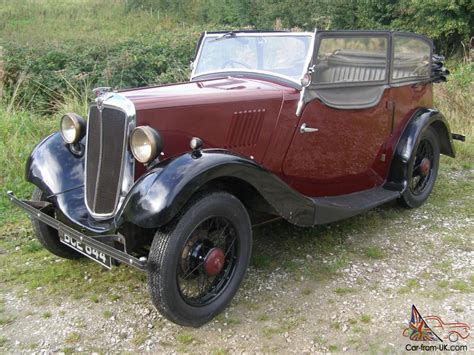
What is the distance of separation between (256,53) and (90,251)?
2064mm

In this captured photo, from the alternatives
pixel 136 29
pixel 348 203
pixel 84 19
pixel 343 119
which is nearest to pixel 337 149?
pixel 343 119

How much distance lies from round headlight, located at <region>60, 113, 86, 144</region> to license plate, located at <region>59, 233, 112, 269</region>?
2.35 feet

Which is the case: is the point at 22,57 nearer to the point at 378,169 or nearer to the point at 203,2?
the point at 378,169

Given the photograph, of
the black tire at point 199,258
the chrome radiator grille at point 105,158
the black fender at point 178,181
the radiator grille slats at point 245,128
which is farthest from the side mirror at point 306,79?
the chrome radiator grille at point 105,158

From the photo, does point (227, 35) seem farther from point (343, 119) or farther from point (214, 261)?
point (214, 261)

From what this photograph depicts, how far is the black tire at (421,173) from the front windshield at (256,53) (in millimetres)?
1588

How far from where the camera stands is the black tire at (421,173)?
4391mm

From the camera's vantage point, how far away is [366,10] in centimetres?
1945

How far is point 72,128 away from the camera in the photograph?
10.5 feet

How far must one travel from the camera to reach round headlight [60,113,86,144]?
3.18m

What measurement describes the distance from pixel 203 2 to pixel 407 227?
1017 inches

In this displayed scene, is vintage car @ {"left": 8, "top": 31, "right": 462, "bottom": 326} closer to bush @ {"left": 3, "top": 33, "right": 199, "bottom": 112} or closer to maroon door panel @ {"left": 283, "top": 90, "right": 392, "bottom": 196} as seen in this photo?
maroon door panel @ {"left": 283, "top": 90, "right": 392, "bottom": 196}

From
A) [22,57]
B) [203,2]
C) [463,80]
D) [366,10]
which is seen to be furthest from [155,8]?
[463,80]

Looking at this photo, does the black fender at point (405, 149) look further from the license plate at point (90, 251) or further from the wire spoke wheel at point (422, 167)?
the license plate at point (90, 251)
